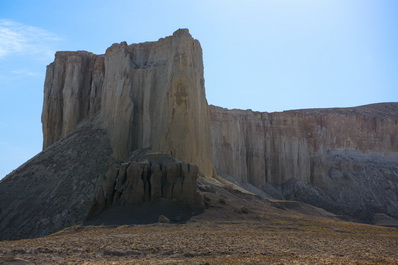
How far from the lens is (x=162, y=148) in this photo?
117 feet

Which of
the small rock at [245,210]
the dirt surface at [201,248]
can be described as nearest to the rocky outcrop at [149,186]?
the small rock at [245,210]

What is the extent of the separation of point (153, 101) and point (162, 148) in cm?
610

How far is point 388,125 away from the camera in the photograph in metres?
73.9

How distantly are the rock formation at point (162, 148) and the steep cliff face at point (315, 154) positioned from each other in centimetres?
15

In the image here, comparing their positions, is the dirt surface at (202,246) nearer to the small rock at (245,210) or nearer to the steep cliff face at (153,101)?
the small rock at (245,210)

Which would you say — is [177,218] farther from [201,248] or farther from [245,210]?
[201,248]

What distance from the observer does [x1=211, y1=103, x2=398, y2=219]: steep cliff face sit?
204ft

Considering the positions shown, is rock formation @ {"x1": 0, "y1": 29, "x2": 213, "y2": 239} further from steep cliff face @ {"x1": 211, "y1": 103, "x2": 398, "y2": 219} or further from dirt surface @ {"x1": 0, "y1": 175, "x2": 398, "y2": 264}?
steep cliff face @ {"x1": 211, "y1": 103, "x2": 398, "y2": 219}

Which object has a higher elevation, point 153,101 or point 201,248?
point 153,101

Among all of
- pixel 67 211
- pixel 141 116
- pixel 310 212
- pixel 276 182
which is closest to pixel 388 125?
pixel 276 182

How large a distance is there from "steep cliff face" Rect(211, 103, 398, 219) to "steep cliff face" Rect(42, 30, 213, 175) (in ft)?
64.4

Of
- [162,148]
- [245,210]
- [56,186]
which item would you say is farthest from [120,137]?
[245,210]

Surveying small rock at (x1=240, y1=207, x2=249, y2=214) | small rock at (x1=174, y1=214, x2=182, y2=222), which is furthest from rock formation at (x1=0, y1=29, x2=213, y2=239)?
small rock at (x1=240, y1=207, x2=249, y2=214)

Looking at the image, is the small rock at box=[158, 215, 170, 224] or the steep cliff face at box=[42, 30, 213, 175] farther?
the steep cliff face at box=[42, 30, 213, 175]
